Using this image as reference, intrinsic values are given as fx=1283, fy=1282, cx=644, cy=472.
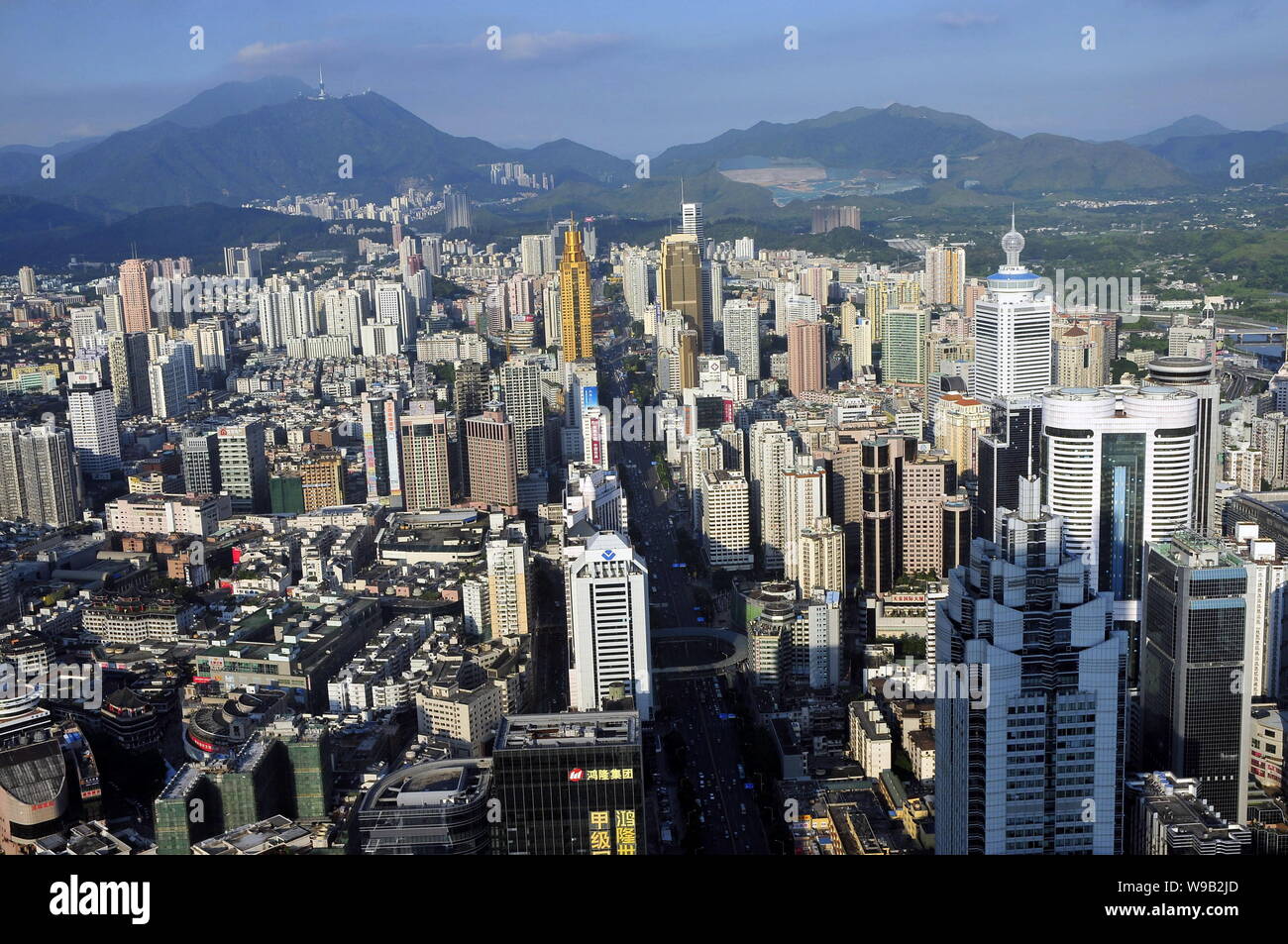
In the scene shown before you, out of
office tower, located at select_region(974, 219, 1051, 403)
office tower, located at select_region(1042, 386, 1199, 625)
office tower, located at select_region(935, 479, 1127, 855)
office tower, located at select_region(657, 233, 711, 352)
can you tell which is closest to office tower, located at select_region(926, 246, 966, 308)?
office tower, located at select_region(657, 233, 711, 352)

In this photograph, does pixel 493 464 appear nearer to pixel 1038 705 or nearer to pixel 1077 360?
pixel 1077 360

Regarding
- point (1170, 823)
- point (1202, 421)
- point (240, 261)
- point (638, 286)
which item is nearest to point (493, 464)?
point (1202, 421)

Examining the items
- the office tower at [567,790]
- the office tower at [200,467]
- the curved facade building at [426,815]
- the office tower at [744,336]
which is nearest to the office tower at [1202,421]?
the office tower at [567,790]

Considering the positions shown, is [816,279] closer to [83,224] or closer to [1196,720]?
[83,224]

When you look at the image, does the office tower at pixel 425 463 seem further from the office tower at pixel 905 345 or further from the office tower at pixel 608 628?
the office tower at pixel 905 345
